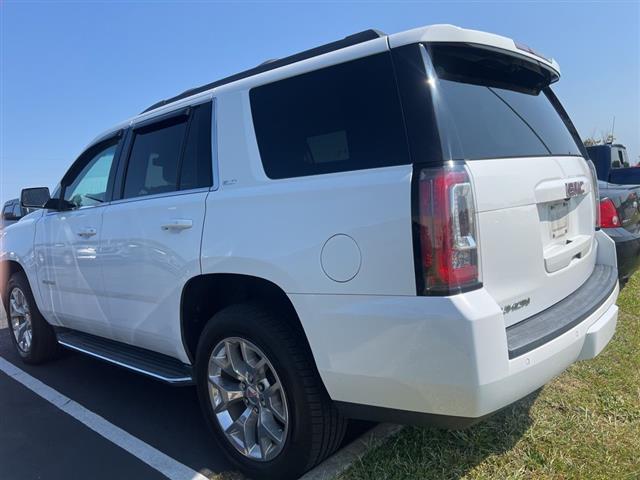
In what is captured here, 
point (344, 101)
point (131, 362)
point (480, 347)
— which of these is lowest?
point (131, 362)

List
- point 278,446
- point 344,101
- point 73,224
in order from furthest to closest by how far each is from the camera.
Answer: point 73,224, point 278,446, point 344,101

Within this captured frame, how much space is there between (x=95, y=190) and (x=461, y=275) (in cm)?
310

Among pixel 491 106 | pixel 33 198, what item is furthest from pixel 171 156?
pixel 491 106

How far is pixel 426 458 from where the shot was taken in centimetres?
264

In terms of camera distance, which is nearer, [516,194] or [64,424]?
[516,194]

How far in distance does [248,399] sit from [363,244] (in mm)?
1200

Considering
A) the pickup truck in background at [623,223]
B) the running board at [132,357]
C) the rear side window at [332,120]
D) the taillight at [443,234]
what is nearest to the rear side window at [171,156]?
the rear side window at [332,120]

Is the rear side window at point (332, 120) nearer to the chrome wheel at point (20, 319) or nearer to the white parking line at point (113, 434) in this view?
the white parking line at point (113, 434)

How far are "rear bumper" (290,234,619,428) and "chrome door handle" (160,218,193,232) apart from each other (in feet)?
3.05

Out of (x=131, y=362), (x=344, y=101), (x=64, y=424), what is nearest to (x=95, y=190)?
(x=131, y=362)

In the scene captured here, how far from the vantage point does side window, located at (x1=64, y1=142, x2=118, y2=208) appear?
3.89 m

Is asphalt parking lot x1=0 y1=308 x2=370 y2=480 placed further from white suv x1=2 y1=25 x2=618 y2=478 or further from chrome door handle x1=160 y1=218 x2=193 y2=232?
chrome door handle x1=160 y1=218 x2=193 y2=232

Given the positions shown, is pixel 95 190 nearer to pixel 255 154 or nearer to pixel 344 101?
pixel 255 154

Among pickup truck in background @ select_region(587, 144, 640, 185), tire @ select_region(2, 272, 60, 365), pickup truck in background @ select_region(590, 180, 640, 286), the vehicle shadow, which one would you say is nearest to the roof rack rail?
the vehicle shadow
